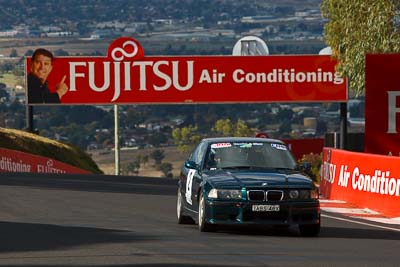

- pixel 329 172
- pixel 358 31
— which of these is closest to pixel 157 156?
pixel 358 31

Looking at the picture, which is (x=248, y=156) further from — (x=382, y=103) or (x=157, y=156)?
(x=157, y=156)

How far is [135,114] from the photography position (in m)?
157

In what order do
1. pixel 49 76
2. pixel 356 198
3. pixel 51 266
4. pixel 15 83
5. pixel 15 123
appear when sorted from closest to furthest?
pixel 51 266 → pixel 356 198 → pixel 49 76 → pixel 15 123 → pixel 15 83

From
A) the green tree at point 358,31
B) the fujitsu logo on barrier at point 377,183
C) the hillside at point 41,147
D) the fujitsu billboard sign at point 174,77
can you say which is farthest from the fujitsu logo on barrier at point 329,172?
the hillside at point 41,147

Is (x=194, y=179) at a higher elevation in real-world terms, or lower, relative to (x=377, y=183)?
higher

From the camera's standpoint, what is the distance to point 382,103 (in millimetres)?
26844

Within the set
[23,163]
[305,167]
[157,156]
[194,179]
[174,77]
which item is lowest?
[157,156]

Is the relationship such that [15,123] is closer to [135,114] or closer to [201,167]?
[135,114]

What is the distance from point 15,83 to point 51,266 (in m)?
158

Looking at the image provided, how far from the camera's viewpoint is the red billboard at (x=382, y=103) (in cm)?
2664

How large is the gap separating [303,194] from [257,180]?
2.07 feet

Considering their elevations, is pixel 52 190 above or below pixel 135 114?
above

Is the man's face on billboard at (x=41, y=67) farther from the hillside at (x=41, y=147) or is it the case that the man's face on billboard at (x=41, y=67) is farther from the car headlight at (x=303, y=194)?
A: the car headlight at (x=303, y=194)

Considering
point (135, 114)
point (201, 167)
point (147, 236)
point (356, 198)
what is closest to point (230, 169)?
point (201, 167)
